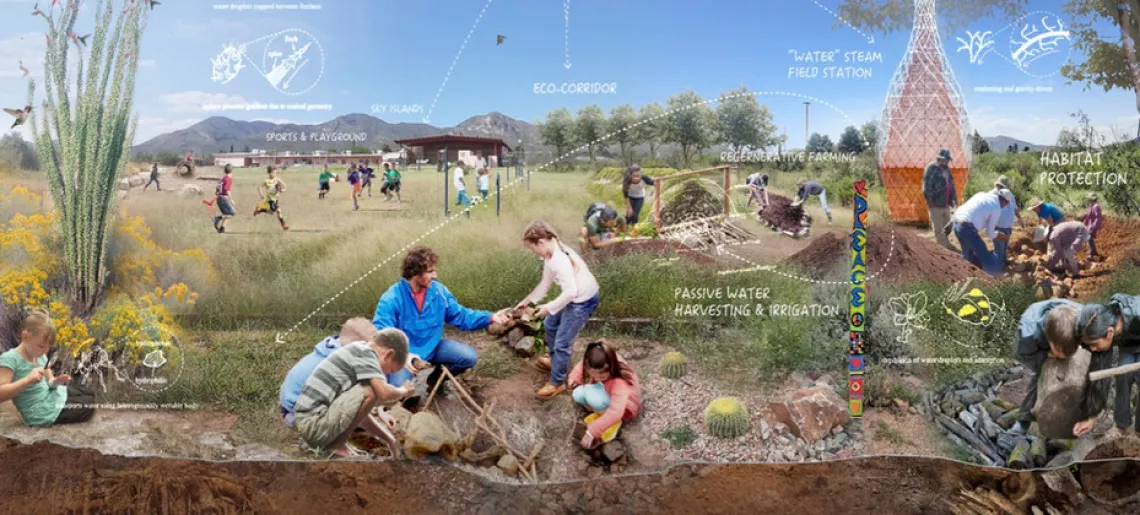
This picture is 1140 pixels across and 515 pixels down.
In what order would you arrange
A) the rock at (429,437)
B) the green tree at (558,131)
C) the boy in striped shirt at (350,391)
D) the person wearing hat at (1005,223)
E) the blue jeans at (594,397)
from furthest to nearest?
1. the person wearing hat at (1005,223)
2. the green tree at (558,131)
3. the blue jeans at (594,397)
4. the rock at (429,437)
5. the boy in striped shirt at (350,391)

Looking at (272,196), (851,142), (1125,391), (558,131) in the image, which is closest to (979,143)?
(851,142)

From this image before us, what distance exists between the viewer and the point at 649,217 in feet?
18.8

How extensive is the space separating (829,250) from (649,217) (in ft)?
3.86

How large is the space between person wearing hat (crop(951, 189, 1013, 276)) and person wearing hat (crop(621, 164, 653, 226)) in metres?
2.06

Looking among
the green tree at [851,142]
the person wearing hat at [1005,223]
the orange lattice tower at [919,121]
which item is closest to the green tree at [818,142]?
the green tree at [851,142]

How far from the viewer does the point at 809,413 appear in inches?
223

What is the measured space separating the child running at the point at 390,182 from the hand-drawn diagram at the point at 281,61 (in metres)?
0.70

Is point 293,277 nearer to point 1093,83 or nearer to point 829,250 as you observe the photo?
point 829,250

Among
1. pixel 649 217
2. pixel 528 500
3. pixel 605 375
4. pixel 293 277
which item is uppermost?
pixel 649 217

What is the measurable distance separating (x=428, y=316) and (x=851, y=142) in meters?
2.86

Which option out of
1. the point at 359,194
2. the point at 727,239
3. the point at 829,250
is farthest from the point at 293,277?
the point at 829,250

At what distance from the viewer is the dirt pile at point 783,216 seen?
227 inches

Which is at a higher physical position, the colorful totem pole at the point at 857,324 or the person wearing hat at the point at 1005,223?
the person wearing hat at the point at 1005,223

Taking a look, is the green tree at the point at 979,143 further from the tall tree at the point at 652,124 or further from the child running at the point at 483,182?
the child running at the point at 483,182
